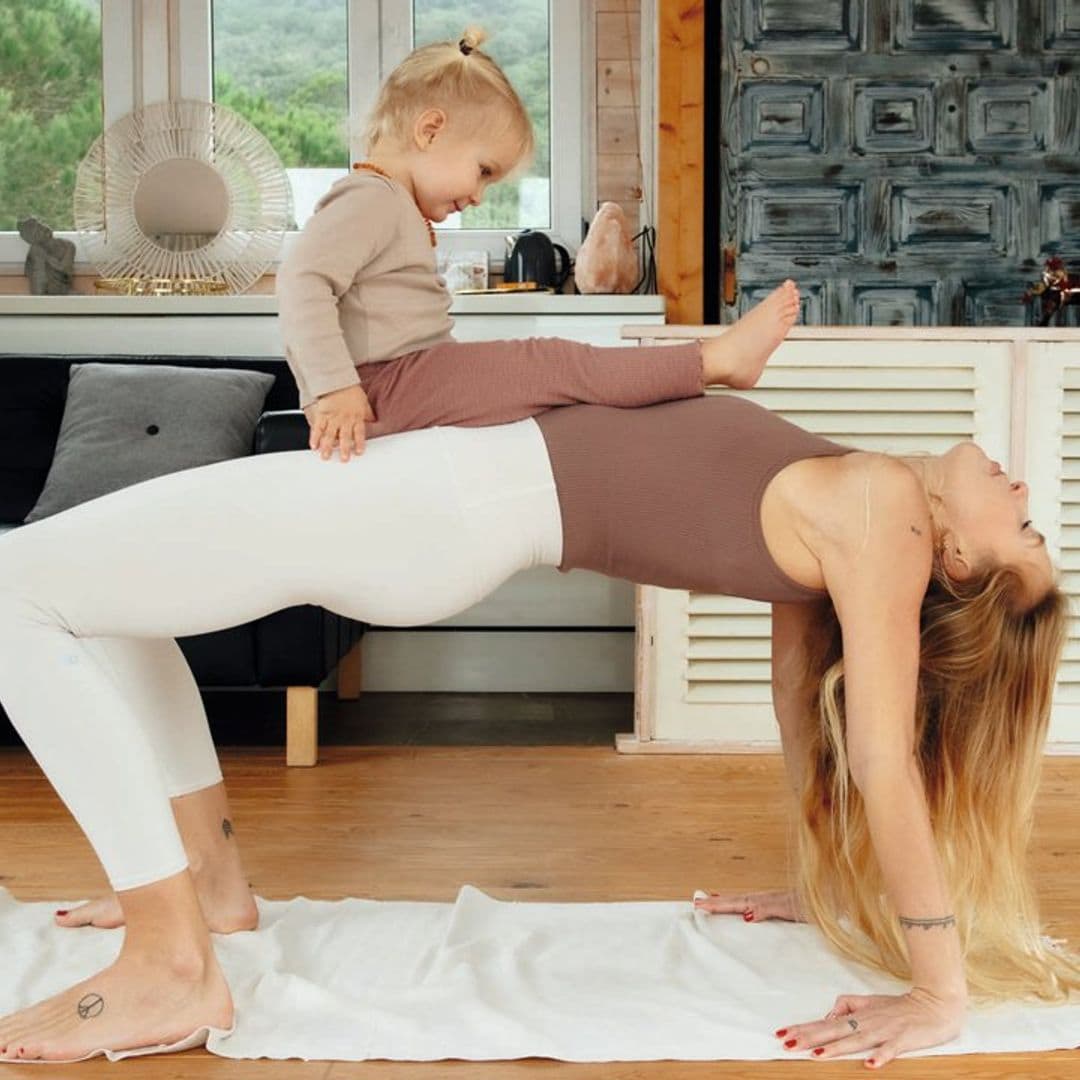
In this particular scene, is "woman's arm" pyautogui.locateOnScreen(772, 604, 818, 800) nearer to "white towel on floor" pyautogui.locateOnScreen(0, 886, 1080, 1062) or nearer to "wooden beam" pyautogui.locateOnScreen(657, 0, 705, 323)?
"white towel on floor" pyautogui.locateOnScreen(0, 886, 1080, 1062)

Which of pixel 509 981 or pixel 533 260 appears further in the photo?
pixel 533 260

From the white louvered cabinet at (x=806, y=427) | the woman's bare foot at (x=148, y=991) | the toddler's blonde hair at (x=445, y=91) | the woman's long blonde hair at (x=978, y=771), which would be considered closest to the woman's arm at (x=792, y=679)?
the woman's long blonde hair at (x=978, y=771)

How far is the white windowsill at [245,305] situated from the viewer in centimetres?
382

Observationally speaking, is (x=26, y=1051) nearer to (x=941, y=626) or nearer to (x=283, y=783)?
(x=941, y=626)

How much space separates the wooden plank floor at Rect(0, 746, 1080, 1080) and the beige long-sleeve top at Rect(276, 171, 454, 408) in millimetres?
775

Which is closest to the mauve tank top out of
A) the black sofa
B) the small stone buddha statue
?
the black sofa

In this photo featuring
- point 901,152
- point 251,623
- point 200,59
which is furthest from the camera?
point 200,59

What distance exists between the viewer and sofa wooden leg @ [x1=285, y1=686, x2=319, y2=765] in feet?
9.80

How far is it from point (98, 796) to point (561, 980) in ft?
1.93

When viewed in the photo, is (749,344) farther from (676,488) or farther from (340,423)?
(340,423)

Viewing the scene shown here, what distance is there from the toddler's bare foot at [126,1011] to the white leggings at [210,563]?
0.10 m

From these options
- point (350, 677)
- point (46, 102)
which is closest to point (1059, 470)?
point (350, 677)

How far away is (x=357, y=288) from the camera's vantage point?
5.91ft

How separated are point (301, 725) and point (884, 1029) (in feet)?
5.40
